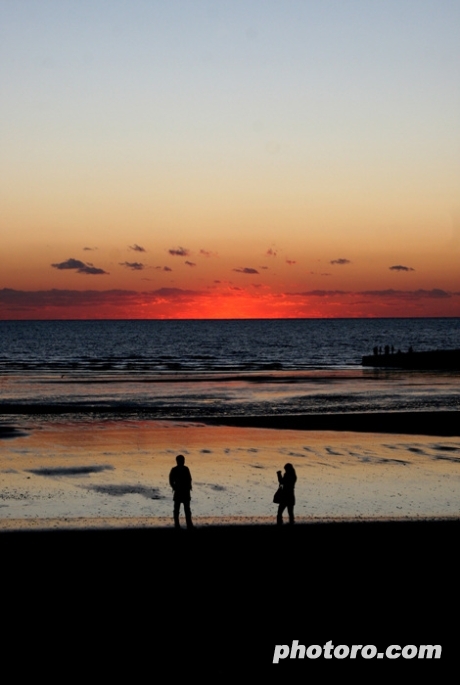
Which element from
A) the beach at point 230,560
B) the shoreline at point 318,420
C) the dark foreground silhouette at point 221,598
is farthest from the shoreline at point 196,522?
the shoreline at point 318,420

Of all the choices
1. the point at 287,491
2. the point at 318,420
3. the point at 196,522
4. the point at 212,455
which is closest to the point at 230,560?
the point at 287,491

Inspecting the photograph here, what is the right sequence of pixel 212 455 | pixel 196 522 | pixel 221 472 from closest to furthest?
pixel 196 522, pixel 221 472, pixel 212 455

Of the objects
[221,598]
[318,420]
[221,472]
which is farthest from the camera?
[318,420]

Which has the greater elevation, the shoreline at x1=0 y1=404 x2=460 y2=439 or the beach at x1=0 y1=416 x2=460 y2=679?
the shoreline at x1=0 y1=404 x2=460 y2=439

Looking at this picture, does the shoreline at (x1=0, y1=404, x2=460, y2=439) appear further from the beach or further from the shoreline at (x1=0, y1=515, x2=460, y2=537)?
the shoreline at (x1=0, y1=515, x2=460, y2=537)

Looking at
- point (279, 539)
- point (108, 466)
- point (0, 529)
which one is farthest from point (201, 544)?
point (108, 466)

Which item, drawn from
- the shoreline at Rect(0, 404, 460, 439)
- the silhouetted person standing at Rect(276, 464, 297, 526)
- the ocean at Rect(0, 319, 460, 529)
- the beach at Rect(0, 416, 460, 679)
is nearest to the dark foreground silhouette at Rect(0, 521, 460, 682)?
the beach at Rect(0, 416, 460, 679)

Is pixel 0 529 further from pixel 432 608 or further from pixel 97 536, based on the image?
pixel 432 608

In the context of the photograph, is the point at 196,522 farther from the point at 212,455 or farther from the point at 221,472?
the point at 212,455

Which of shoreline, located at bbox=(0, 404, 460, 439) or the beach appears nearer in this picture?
the beach

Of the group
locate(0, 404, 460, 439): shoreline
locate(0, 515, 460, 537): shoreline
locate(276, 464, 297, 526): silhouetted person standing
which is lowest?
locate(0, 515, 460, 537): shoreline

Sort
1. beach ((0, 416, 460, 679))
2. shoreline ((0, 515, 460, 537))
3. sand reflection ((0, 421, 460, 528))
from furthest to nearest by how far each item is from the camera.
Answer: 1. sand reflection ((0, 421, 460, 528))
2. shoreline ((0, 515, 460, 537))
3. beach ((0, 416, 460, 679))

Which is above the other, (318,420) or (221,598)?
(318,420)

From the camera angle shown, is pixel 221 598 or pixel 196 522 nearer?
pixel 221 598
